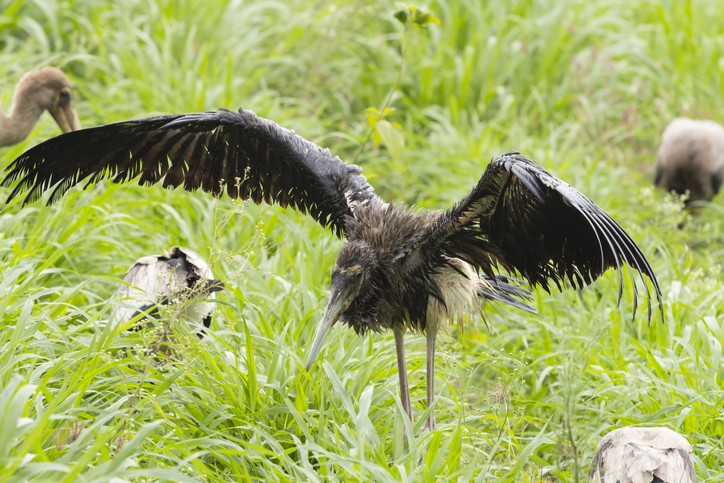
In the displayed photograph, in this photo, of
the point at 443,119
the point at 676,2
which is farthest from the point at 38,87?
the point at 676,2

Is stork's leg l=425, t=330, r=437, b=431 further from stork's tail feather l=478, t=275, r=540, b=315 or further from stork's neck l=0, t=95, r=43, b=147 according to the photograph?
stork's neck l=0, t=95, r=43, b=147

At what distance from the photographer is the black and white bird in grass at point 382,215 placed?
2557mm

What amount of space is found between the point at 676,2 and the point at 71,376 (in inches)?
299

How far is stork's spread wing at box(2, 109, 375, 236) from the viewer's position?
10.4 ft

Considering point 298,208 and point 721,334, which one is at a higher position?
point 298,208

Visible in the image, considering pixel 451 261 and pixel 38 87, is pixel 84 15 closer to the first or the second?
pixel 38 87

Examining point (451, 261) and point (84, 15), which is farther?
point (84, 15)

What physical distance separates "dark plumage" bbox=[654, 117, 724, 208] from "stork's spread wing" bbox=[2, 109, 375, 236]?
12.3 feet

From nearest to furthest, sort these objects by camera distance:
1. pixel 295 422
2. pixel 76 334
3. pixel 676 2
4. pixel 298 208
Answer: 1. pixel 295 422
2. pixel 76 334
3. pixel 298 208
4. pixel 676 2

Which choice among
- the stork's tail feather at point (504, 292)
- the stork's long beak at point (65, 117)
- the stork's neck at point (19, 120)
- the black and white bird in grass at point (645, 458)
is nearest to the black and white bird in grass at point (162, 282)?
the stork's tail feather at point (504, 292)

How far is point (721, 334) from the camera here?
3.63 metres

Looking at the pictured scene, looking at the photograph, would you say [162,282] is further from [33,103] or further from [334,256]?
[33,103]

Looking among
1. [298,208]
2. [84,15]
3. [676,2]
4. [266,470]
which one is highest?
[676,2]

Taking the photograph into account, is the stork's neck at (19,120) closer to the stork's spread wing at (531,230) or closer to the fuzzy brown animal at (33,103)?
the fuzzy brown animal at (33,103)
